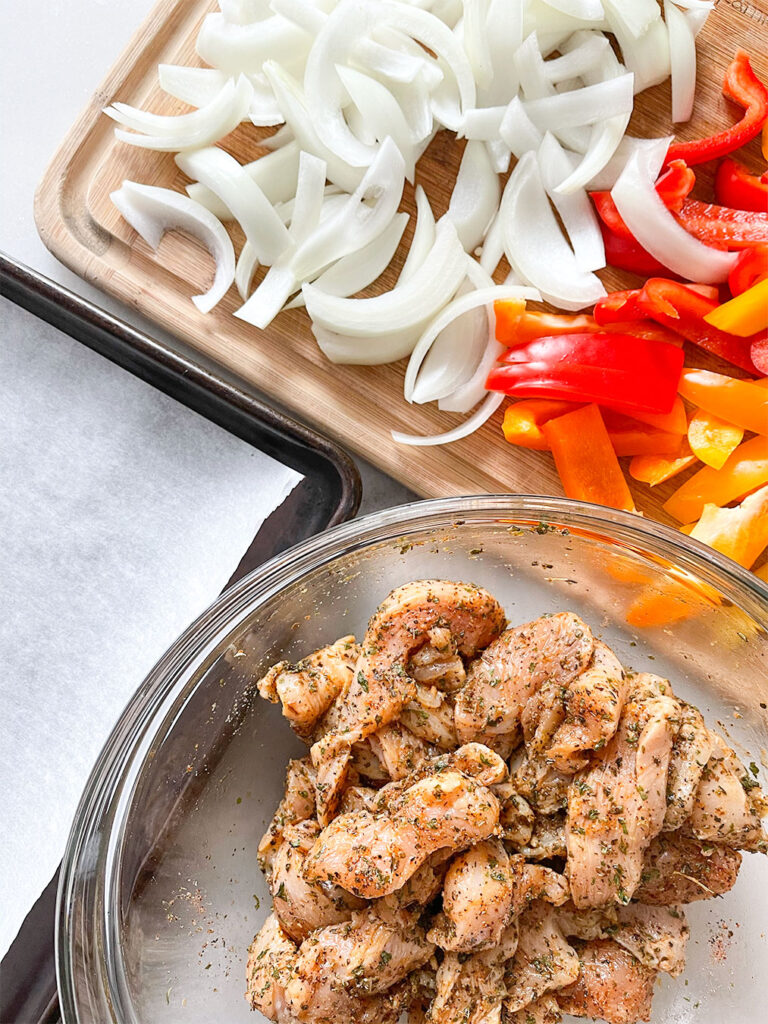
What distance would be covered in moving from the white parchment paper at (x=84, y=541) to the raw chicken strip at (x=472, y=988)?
89cm

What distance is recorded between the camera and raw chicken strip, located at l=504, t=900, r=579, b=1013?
144 cm

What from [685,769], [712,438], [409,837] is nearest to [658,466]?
[712,438]

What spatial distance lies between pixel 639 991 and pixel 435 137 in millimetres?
1713

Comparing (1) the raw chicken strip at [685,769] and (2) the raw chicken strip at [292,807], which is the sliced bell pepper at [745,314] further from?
(2) the raw chicken strip at [292,807]

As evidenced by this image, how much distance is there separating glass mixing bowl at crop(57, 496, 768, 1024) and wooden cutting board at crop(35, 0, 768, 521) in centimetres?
31

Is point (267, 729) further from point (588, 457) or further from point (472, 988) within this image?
point (588, 457)

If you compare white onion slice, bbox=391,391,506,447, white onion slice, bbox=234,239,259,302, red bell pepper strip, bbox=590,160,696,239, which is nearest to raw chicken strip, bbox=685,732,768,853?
white onion slice, bbox=391,391,506,447

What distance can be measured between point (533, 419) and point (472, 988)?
107 centimetres

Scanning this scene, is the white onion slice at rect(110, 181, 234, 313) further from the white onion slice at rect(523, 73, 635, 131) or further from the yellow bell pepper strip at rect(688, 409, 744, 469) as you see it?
the yellow bell pepper strip at rect(688, 409, 744, 469)

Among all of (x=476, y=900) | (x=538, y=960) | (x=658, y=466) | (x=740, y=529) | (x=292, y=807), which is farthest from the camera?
(x=658, y=466)

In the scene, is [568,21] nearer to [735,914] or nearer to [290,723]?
[290,723]

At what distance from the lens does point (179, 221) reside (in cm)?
200

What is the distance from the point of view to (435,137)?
2008 millimetres

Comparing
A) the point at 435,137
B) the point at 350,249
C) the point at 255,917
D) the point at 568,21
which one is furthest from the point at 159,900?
the point at 568,21
